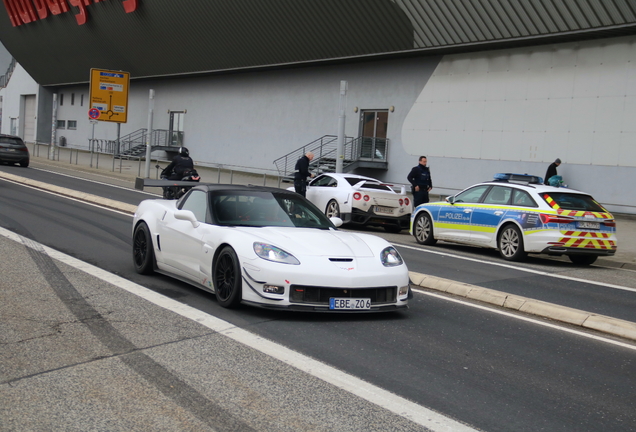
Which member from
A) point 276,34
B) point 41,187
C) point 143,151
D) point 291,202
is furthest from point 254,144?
point 291,202

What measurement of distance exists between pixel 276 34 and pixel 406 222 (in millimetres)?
18104

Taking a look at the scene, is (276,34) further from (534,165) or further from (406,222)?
(406,222)

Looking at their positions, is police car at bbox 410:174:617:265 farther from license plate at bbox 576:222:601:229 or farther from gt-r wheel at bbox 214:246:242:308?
gt-r wheel at bbox 214:246:242:308

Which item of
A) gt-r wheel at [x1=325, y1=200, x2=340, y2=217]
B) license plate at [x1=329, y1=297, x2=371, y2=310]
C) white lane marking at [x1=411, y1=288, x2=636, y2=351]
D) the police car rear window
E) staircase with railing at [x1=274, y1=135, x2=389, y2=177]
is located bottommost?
white lane marking at [x1=411, y1=288, x2=636, y2=351]

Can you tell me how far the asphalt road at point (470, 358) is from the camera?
15.6 feet

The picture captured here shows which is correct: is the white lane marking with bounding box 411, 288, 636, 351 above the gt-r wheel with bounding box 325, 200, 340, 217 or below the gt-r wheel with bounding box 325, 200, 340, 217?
below

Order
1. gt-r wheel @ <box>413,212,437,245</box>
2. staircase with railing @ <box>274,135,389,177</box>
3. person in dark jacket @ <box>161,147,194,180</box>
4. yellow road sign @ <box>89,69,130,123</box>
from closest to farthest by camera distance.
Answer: gt-r wheel @ <box>413,212,437,245</box> → person in dark jacket @ <box>161,147,194,180</box> → staircase with railing @ <box>274,135,389,177</box> → yellow road sign @ <box>89,69,130,123</box>

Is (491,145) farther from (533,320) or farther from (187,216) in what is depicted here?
(187,216)

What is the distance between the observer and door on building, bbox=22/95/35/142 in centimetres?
6669

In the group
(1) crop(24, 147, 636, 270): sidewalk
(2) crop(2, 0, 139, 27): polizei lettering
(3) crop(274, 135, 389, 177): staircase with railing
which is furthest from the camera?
(2) crop(2, 0, 139, 27): polizei lettering

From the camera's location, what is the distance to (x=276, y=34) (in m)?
34.4

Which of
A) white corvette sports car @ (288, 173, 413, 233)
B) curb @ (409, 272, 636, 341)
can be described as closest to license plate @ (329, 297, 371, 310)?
curb @ (409, 272, 636, 341)

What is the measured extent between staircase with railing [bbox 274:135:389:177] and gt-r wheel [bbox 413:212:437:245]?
1552 centimetres

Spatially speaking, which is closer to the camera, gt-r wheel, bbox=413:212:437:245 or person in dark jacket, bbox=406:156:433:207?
gt-r wheel, bbox=413:212:437:245
